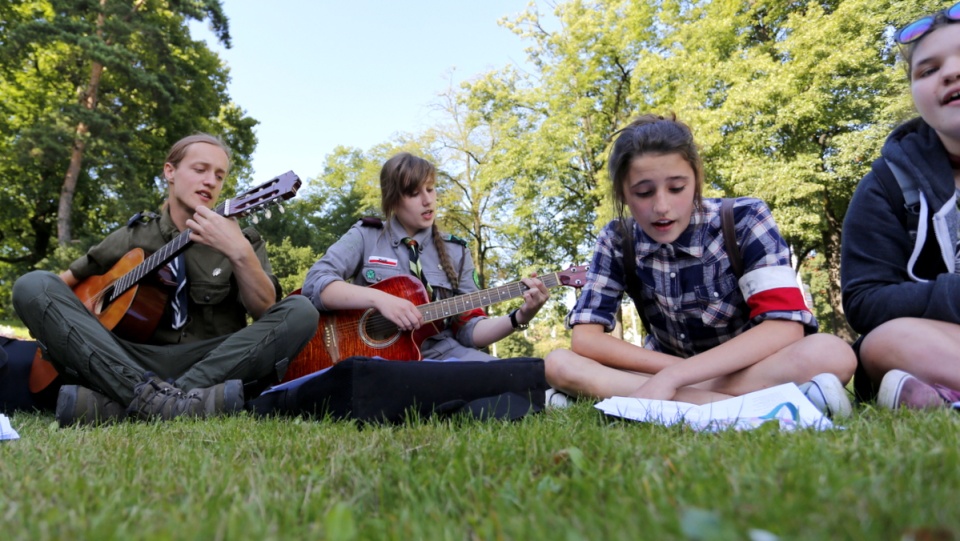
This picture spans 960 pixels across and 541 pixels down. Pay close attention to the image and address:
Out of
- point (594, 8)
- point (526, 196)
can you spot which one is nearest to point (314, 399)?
point (526, 196)

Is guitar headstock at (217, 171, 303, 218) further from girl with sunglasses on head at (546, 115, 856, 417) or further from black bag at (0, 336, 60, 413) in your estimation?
girl with sunglasses on head at (546, 115, 856, 417)

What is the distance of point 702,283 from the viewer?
3.12 meters

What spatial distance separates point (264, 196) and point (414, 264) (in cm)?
116

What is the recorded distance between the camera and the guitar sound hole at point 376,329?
4270 mm

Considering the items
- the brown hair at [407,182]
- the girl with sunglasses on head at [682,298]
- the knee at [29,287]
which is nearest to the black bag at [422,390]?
the girl with sunglasses on head at [682,298]

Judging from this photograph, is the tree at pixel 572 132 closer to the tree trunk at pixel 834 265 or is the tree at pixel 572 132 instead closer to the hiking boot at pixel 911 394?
the tree trunk at pixel 834 265

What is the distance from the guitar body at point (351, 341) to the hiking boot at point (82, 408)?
49.3 inches

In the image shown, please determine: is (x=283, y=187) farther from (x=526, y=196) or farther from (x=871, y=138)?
(x=526, y=196)

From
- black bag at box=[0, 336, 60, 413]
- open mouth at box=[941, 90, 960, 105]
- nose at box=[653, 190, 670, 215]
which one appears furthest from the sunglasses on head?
black bag at box=[0, 336, 60, 413]

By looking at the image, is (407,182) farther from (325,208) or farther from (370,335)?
(325,208)

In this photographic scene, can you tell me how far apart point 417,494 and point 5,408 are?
359 centimetres

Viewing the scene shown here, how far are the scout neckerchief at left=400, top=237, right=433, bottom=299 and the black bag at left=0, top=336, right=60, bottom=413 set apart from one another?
228 cm

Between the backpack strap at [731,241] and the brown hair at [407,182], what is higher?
the brown hair at [407,182]

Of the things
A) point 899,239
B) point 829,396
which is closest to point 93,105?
point 899,239
